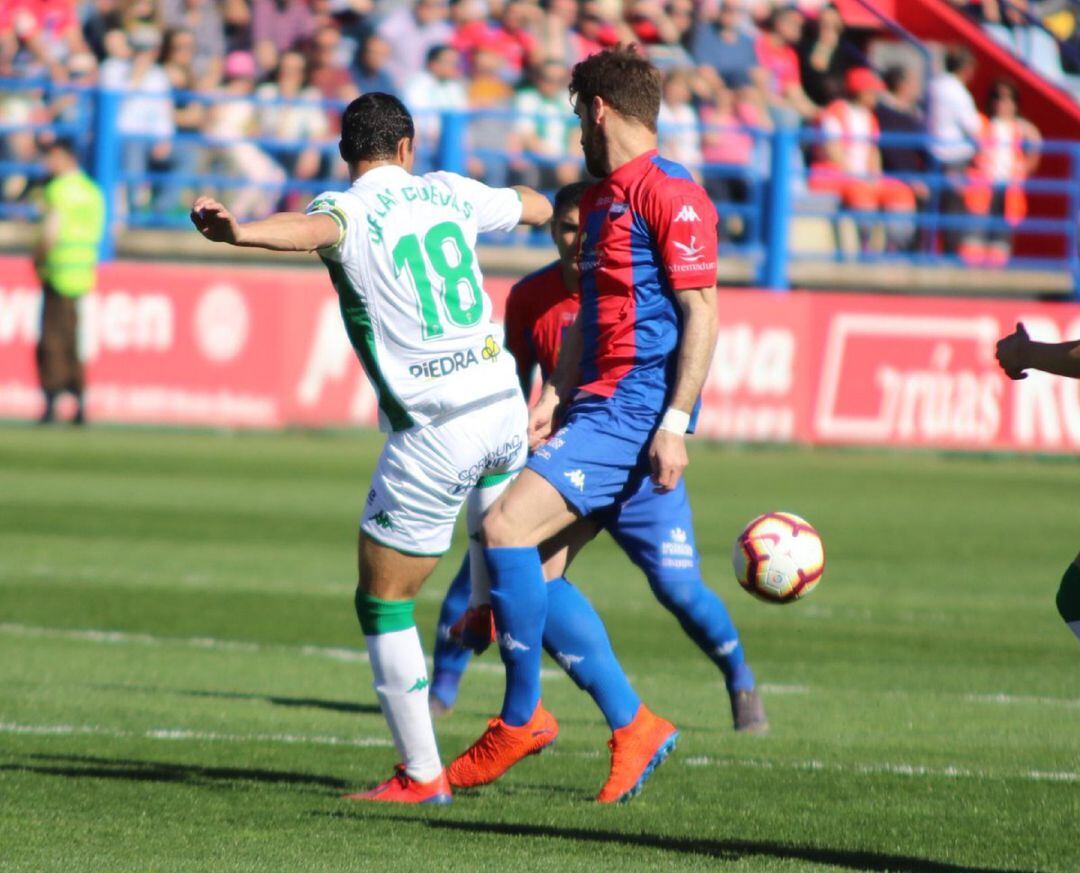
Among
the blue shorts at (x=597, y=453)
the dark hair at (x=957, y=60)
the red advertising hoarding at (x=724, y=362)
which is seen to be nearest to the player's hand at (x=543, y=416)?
the blue shorts at (x=597, y=453)

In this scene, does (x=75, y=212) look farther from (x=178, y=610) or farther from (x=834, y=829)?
(x=834, y=829)

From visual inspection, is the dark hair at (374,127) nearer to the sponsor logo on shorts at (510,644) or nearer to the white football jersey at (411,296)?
the white football jersey at (411,296)

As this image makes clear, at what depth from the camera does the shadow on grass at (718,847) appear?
532 cm

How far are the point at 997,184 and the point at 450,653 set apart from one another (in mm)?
15924

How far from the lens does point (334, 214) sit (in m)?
5.94

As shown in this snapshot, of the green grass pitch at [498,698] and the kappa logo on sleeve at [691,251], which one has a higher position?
the kappa logo on sleeve at [691,251]

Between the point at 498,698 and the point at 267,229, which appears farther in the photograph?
the point at 498,698

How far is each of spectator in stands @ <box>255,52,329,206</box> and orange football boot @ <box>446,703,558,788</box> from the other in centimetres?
1570

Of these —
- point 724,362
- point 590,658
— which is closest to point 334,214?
point 590,658

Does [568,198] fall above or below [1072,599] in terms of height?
above

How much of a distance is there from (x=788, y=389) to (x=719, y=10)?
220 inches

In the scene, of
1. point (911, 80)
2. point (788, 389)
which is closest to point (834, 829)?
point (788, 389)

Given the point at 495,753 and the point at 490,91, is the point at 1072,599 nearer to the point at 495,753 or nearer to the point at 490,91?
the point at 495,753

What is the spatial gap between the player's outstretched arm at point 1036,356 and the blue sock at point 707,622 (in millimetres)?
2486
